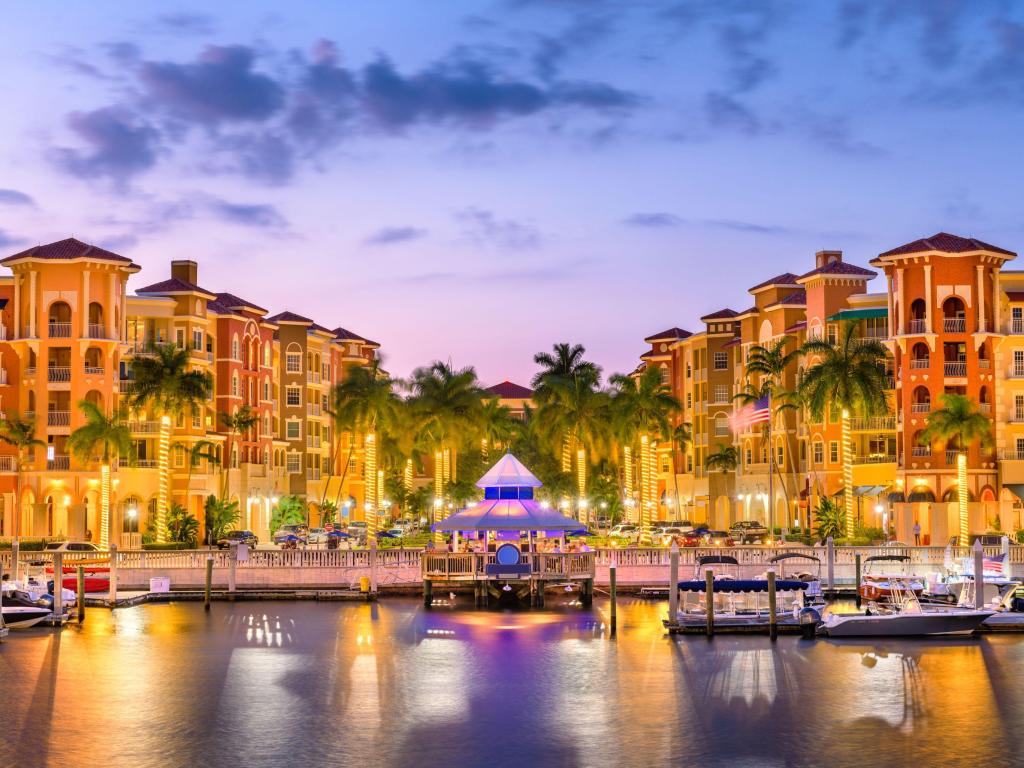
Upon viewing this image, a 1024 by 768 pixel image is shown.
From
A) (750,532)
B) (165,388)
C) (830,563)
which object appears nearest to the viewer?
(830,563)

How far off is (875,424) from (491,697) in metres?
68.3

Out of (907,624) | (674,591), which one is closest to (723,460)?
(674,591)

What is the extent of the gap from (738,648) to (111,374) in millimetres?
58625

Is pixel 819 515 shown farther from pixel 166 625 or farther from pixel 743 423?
pixel 166 625

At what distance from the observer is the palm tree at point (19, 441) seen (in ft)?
305

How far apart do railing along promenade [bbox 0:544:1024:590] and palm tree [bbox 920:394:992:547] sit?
53.3 ft

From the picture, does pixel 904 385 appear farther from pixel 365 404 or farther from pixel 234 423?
pixel 234 423

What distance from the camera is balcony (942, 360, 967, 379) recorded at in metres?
94.1

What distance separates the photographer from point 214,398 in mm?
115688

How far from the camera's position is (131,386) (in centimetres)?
10281

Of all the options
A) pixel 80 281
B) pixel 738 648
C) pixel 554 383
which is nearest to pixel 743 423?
pixel 554 383

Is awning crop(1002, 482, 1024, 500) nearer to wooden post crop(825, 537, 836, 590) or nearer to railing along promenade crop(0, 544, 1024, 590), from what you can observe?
railing along promenade crop(0, 544, 1024, 590)

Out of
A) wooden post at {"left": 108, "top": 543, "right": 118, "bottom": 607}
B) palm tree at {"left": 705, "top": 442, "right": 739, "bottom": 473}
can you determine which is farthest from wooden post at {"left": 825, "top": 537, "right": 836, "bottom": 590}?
palm tree at {"left": 705, "top": 442, "right": 739, "bottom": 473}

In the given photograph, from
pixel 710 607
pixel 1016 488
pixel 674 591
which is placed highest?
pixel 1016 488
